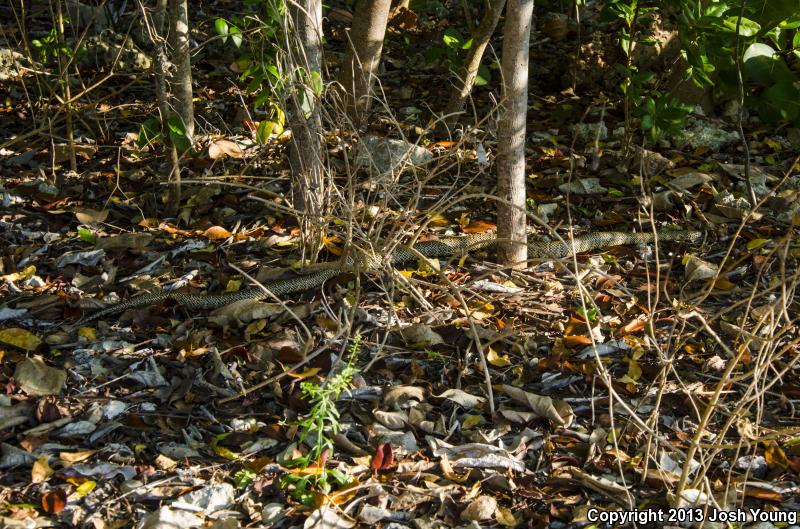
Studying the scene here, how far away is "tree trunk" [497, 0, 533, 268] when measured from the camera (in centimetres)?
411

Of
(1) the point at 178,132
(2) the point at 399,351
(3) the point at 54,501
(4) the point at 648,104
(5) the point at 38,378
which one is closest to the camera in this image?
(3) the point at 54,501

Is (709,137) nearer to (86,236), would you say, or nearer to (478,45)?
(478,45)

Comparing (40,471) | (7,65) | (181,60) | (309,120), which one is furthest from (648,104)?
(7,65)

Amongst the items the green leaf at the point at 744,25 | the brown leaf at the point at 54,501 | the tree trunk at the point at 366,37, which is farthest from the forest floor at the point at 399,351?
the green leaf at the point at 744,25

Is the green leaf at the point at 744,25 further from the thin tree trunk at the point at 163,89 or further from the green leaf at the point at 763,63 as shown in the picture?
the thin tree trunk at the point at 163,89

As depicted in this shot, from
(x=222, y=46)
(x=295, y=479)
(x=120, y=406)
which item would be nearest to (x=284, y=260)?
(x=120, y=406)

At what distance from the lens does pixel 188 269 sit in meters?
4.70

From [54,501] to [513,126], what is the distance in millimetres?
2715

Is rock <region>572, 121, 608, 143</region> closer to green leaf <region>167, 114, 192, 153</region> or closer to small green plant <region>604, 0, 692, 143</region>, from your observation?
small green plant <region>604, 0, 692, 143</region>

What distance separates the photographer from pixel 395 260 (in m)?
4.68

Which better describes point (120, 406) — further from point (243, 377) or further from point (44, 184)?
point (44, 184)

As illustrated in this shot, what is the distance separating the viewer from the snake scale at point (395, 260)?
4266 mm

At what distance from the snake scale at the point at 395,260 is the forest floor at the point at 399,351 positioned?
0.08 meters

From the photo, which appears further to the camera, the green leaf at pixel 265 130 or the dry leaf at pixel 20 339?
the green leaf at pixel 265 130
